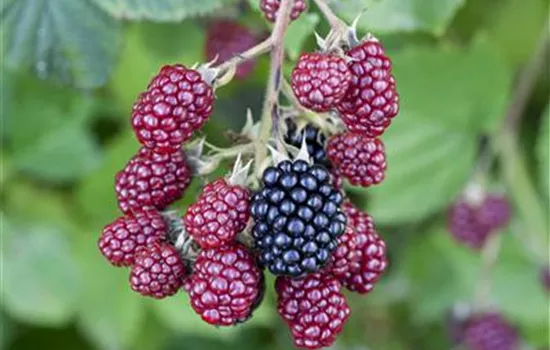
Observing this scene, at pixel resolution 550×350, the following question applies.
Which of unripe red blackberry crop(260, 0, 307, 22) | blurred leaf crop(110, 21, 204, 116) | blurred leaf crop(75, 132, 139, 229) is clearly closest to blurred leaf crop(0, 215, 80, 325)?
blurred leaf crop(75, 132, 139, 229)

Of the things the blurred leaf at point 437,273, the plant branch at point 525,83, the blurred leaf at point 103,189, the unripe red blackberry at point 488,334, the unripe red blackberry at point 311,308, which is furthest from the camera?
the blurred leaf at point 437,273

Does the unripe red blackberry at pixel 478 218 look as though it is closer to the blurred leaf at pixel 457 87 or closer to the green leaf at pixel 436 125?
the green leaf at pixel 436 125

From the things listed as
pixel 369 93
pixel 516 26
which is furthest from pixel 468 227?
pixel 369 93

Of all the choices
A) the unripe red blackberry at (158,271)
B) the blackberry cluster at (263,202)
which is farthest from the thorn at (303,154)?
the unripe red blackberry at (158,271)

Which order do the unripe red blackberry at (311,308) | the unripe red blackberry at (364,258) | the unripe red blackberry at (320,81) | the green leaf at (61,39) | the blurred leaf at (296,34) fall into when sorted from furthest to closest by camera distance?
1. the green leaf at (61,39)
2. the blurred leaf at (296,34)
3. the unripe red blackberry at (364,258)
4. the unripe red blackberry at (311,308)
5. the unripe red blackberry at (320,81)

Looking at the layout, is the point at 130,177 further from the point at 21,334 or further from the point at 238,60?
the point at 21,334

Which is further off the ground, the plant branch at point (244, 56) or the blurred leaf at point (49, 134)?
the plant branch at point (244, 56)

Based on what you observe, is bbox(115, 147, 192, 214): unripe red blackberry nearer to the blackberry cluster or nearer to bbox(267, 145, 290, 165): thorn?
the blackberry cluster
